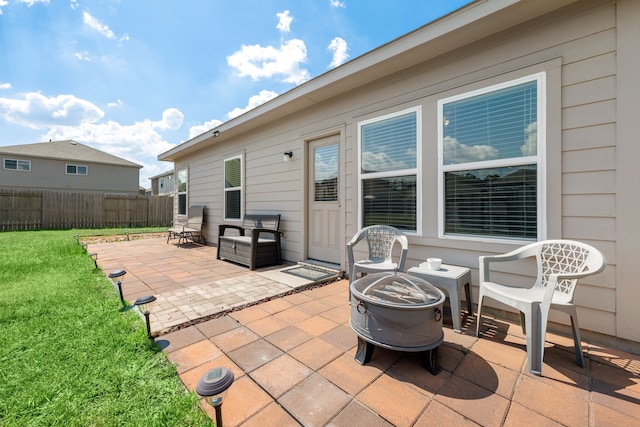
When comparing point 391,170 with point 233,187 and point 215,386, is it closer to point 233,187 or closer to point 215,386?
point 215,386

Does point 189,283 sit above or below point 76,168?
below

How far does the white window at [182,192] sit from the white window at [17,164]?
13365 mm

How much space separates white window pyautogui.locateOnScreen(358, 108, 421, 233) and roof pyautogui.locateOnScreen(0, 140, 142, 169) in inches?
769

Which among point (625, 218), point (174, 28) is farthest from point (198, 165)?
point (625, 218)

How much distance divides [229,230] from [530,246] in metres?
5.67

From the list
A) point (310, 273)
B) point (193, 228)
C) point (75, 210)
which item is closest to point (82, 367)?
point (310, 273)

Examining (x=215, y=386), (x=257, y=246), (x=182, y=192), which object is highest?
(x=182, y=192)

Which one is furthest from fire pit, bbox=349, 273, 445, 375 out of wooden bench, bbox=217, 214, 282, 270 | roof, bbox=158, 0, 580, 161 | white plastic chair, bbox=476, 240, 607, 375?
wooden bench, bbox=217, 214, 282, 270

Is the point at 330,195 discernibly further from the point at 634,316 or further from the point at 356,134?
the point at 634,316

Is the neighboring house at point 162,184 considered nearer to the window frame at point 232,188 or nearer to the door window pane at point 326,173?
the window frame at point 232,188

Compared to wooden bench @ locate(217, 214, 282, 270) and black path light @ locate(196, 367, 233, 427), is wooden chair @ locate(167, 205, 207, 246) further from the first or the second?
black path light @ locate(196, 367, 233, 427)

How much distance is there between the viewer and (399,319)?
5.00ft

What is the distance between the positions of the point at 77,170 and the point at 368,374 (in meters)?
21.3

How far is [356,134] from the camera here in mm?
3580
